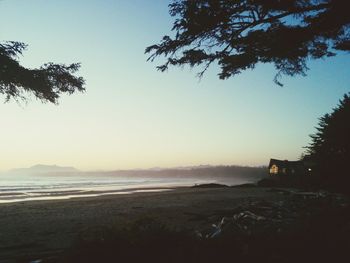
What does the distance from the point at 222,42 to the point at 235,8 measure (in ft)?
3.26

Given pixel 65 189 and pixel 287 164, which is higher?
pixel 287 164

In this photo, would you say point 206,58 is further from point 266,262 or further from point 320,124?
point 320,124

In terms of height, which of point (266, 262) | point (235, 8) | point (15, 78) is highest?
point (235, 8)

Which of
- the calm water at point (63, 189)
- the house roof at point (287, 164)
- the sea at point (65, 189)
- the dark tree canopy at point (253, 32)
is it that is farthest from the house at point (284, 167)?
the dark tree canopy at point (253, 32)

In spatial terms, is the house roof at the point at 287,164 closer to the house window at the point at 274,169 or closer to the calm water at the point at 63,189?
the house window at the point at 274,169

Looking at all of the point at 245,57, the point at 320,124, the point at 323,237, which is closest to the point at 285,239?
the point at 323,237

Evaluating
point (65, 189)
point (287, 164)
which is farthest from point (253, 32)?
point (287, 164)

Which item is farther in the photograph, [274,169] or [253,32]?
[274,169]

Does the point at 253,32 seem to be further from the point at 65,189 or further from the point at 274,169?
the point at 274,169

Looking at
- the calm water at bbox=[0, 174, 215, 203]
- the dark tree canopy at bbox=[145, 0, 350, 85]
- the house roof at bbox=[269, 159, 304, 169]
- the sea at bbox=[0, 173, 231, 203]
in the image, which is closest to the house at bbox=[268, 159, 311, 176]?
the house roof at bbox=[269, 159, 304, 169]

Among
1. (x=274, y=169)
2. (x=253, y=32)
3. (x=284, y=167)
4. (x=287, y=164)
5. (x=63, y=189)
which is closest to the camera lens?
(x=253, y=32)

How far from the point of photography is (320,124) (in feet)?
107

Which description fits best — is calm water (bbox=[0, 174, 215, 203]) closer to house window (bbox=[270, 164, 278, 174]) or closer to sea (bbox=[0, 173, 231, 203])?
sea (bbox=[0, 173, 231, 203])

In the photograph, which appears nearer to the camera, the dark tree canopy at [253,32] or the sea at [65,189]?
the dark tree canopy at [253,32]
